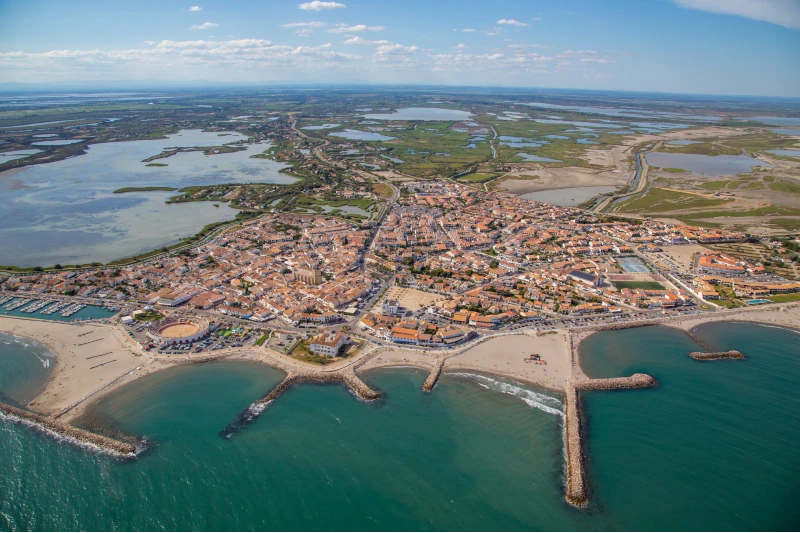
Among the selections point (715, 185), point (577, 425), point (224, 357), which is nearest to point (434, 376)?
point (577, 425)

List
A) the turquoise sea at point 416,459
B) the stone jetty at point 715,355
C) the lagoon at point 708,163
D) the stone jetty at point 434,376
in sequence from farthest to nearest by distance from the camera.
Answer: the lagoon at point 708,163 < the stone jetty at point 715,355 < the stone jetty at point 434,376 < the turquoise sea at point 416,459

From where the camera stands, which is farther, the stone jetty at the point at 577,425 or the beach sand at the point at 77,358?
the beach sand at the point at 77,358

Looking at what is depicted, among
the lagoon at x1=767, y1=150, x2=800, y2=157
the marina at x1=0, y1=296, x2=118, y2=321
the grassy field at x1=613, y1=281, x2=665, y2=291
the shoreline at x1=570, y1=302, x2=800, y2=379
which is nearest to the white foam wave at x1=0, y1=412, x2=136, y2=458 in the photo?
the marina at x1=0, y1=296, x2=118, y2=321

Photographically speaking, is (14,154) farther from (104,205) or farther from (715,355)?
(715,355)

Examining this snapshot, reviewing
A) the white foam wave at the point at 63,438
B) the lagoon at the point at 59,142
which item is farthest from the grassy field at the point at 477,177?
the lagoon at the point at 59,142

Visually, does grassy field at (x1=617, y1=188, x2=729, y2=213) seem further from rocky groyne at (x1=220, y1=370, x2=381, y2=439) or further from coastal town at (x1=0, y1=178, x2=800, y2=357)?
rocky groyne at (x1=220, y1=370, x2=381, y2=439)

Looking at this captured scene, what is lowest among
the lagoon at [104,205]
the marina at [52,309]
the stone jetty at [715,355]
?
the stone jetty at [715,355]

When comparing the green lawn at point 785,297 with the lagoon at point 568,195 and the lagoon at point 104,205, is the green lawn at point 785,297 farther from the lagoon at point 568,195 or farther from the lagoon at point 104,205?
the lagoon at point 104,205
